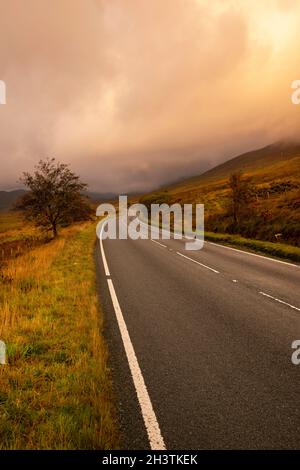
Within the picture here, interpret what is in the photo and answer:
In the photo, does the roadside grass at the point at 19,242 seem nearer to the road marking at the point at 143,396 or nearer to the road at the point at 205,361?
the road at the point at 205,361

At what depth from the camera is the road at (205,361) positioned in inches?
150

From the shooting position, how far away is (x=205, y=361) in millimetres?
5480

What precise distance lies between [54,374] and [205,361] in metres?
2.51

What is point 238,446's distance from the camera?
11.6ft

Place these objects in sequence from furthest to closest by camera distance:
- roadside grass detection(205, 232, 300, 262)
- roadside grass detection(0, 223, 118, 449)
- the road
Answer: roadside grass detection(205, 232, 300, 262)
the road
roadside grass detection(0, 223, 118, 449)

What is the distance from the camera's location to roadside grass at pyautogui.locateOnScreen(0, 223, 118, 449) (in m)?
3.63

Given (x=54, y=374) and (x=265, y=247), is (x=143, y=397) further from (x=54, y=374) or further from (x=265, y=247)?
(x=265, y=247)

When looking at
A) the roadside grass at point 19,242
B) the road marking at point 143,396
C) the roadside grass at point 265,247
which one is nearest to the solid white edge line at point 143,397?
the road marking at point 143,396

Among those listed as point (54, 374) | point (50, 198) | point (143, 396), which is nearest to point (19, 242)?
point (50, 198)

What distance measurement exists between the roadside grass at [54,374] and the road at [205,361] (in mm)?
321

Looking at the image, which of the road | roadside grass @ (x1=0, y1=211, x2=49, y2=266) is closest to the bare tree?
roadside grass @ (x1=0, y1=211, x2=49, y2=266)

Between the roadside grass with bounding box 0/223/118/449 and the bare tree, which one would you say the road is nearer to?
the roadside grass with bounding box 0/223/118/449

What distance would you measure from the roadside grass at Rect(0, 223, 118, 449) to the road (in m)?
0.32
